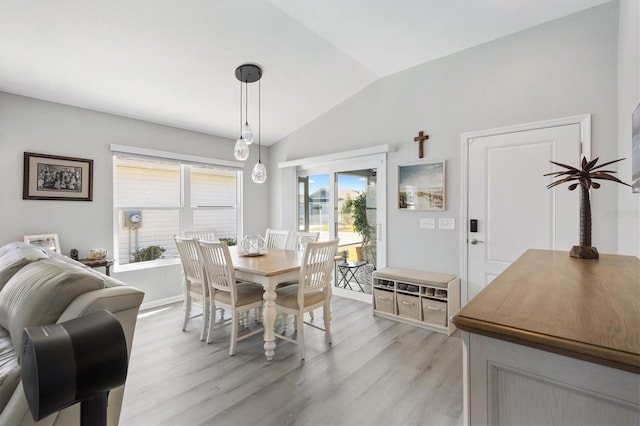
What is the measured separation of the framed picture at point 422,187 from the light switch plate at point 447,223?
0.14m

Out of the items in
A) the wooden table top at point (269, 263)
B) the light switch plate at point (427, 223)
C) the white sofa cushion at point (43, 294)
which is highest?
the light switch plate at point (427, 223)

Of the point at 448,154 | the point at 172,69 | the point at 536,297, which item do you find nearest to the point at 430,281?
the point at 448,154

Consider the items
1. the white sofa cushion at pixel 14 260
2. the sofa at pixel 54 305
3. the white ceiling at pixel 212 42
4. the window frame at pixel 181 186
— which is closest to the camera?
the sofa at pixel 54 305

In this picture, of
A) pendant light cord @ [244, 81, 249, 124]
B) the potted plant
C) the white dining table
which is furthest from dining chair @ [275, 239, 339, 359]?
pendant light cord @ [244, 81, 249, 124]

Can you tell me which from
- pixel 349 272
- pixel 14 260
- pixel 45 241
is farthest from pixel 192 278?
pixel 349 272

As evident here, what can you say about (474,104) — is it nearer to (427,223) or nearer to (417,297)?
(427,223)

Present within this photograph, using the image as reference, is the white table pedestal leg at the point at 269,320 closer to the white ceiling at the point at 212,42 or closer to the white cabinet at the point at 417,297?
the white cabinet at the point at 417,297

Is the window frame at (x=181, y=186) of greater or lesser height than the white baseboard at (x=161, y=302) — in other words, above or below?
above

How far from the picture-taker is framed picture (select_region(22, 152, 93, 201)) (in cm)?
300

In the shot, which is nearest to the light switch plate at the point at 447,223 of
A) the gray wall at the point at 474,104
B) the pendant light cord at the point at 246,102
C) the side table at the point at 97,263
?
the gray wall at the point at 474,104

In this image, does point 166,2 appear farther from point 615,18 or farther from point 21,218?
point 615,18

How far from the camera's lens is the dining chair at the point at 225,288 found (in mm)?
2594

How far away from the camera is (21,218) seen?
296cm

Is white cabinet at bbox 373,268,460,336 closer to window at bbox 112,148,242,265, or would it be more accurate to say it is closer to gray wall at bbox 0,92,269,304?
window at bbox 112,148,242,265
